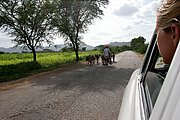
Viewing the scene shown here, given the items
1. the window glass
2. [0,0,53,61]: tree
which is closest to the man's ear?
the window glass

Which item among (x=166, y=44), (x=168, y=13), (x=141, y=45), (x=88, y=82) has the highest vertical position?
(x=168, y=13)

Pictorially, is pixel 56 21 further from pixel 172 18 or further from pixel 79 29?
pixel 172 18

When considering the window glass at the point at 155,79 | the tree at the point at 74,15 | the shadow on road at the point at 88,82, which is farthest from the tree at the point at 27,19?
the window glass at the point at 155,79

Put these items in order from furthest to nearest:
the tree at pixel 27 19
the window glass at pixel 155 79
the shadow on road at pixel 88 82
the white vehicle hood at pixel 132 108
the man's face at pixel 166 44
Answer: the tree at pixel 27 19, the shadow on road at pixel 88 82, the window glass at pixel 155 79, the white vehicle hood at pixel 132 108, the man's face at pixel 166 44

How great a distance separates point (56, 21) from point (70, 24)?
4.46 meters

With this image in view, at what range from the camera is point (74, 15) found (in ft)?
111

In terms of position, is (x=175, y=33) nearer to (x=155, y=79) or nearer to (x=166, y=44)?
(x=166, y=44)

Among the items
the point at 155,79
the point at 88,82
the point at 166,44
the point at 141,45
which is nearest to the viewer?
the point at 166,44

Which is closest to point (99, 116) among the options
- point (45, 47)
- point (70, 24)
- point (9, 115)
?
point (9, 115)

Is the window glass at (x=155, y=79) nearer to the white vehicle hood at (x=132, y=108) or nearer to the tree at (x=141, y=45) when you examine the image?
the white vehicle hood at (x=132, y=108)

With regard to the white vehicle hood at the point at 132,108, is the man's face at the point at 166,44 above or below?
above

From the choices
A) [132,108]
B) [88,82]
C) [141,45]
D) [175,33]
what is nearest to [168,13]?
[175,33]

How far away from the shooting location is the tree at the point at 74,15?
1264 inches

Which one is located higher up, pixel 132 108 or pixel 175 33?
pixel 175 33
